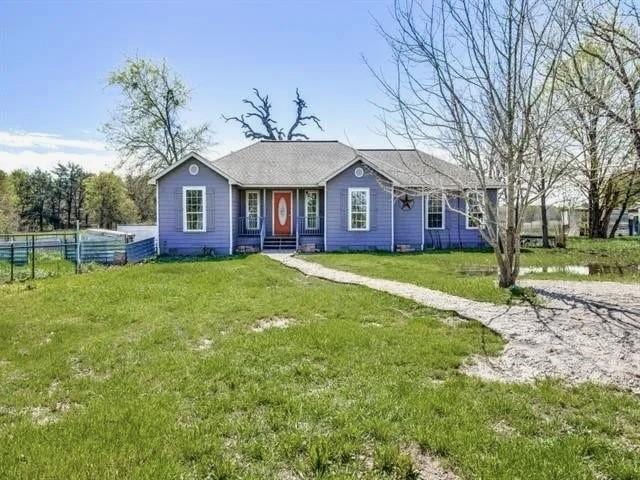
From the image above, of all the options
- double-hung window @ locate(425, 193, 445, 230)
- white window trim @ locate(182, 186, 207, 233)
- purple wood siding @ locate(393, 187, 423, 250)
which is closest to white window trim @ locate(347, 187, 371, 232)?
purple wood siding @ locate(393, 187, 423, 250)

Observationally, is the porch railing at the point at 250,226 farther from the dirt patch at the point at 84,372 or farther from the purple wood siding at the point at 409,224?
the dirt patch at the point at 84,372

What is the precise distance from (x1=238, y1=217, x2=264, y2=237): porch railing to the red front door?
2.21 feet

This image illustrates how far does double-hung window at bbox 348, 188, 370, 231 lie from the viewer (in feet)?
59.8

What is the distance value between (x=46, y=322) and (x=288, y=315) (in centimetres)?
387

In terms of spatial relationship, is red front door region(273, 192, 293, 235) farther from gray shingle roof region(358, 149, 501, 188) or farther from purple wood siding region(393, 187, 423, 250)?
purple wood siding region(393, 187, 423, 250)

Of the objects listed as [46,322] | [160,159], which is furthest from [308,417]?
[160,159]

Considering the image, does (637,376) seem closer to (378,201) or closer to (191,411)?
(191,411)

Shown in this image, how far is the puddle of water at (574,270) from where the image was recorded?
12.1 metres

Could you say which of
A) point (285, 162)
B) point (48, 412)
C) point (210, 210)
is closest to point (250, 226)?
point (210, 210)

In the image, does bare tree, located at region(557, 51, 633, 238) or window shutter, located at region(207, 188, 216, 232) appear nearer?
bare tree, located at region(557, 51, 633, 238)

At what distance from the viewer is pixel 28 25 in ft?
36.5

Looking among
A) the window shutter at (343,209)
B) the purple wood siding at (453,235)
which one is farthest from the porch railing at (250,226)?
the purple wood siding at (453,235)

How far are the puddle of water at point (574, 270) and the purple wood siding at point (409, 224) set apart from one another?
5.95 meters

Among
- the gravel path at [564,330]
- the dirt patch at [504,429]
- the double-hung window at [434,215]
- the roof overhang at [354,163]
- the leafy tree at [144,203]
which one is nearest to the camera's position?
Result: the dirt patch at [504,429]
